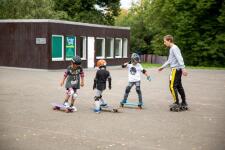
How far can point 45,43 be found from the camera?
3198cm

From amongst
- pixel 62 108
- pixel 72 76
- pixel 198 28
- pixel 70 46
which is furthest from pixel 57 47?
pixel 198 28

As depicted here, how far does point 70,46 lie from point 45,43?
9.82 feet

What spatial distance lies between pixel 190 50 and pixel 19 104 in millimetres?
38771

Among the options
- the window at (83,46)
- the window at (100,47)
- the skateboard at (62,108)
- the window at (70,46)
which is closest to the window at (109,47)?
the window at (100,47)

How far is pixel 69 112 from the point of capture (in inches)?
502

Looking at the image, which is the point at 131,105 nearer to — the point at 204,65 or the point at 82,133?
the point at 82,133

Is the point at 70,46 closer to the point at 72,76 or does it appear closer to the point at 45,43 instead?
the point at 45,43

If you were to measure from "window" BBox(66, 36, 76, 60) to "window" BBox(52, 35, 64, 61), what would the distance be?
1.89 ft

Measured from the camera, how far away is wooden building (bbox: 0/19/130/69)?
105 feet

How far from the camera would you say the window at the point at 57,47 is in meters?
32.8

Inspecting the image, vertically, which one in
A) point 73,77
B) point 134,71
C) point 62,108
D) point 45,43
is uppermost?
point 45,43

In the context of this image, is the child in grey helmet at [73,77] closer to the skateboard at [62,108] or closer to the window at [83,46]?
the skateboard at [62,108]

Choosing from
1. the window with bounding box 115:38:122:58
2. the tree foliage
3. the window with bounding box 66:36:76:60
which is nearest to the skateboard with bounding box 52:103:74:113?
the window with bounding box 66:36:76:60

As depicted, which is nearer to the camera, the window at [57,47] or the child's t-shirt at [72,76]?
the child's t-shirt at [72,76]
